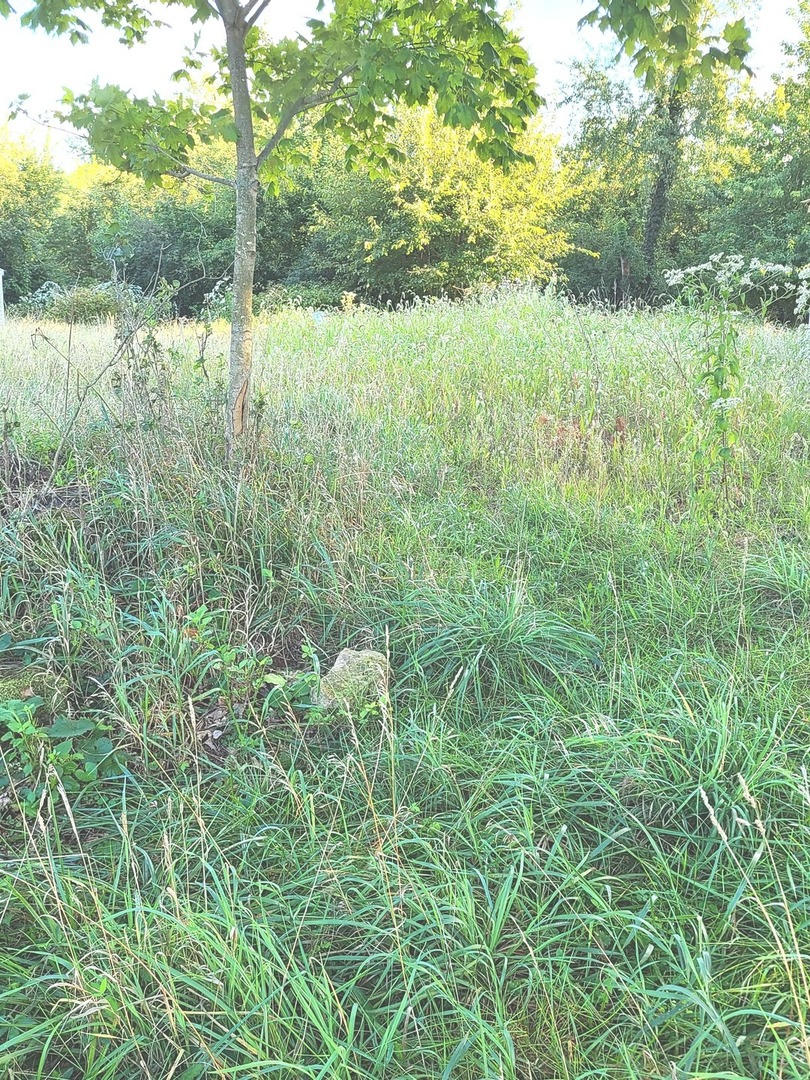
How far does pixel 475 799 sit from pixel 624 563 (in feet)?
5.44

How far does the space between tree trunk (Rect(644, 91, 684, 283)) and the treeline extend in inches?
2.1

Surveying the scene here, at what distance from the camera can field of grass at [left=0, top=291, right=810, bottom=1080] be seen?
1.39 metres

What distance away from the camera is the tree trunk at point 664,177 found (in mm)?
21469

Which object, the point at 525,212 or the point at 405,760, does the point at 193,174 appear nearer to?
the point at 405,760

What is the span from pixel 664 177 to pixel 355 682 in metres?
25.3

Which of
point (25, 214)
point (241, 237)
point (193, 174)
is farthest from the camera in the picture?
point (25, 214)

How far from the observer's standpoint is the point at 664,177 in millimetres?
22391

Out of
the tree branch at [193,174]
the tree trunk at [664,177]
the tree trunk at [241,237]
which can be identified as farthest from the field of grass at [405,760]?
the tree trunk at [664,177]

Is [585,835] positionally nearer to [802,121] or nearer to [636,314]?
[636,314]

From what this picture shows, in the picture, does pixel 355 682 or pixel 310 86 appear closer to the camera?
pixel 355 682

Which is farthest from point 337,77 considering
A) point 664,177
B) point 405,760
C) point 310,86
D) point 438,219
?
point 664,177

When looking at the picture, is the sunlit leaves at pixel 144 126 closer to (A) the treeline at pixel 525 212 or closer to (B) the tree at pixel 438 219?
(A) the treeline at pixel 525 212

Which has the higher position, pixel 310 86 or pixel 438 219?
pixel 438 219

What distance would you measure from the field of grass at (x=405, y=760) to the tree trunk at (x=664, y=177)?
2162cm
